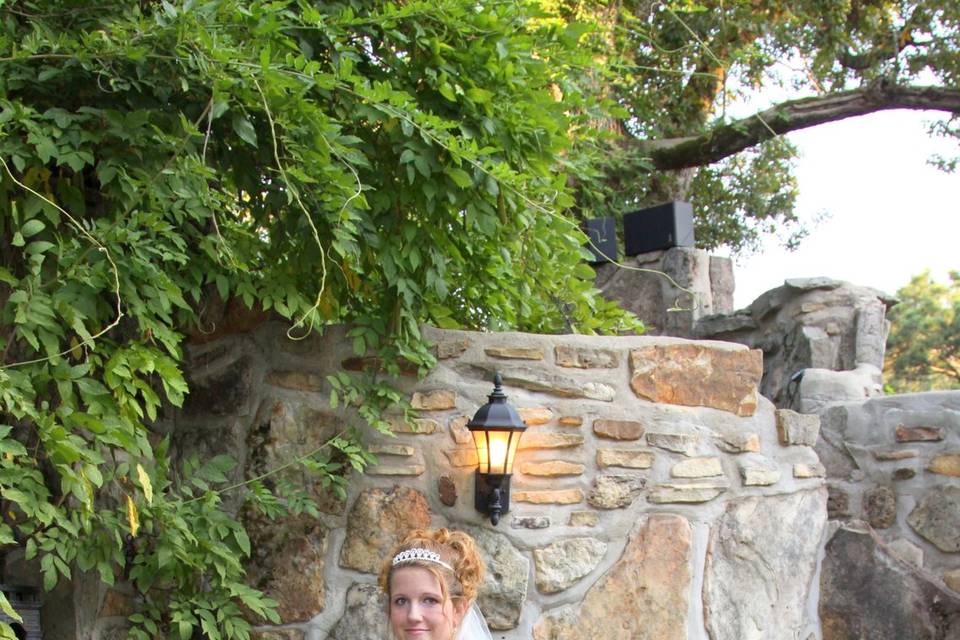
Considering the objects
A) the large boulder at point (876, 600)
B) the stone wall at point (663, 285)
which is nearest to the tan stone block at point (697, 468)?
the large boulder at point (876, 600)

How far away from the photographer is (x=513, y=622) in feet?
8.88

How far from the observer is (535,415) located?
9.21 feet

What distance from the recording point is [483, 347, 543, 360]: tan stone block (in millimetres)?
2840

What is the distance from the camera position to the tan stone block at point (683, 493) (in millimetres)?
2865

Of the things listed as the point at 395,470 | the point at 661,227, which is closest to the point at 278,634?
the point at 395,470

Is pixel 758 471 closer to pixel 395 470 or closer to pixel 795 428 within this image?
pixel 795 428

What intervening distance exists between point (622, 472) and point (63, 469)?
1345 millimetres

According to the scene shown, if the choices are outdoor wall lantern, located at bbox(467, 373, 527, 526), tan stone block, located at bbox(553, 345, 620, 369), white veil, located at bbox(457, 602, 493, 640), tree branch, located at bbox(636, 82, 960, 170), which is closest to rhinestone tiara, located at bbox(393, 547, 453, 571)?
white veil, located at bbox(457, 602, 493, 640)

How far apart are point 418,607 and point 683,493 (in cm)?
87

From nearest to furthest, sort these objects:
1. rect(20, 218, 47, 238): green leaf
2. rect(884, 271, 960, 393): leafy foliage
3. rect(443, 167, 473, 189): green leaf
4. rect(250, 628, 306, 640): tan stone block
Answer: rect(20, 218, 47, 238): green leaf, rect(443, 167, 473, 189): green leaf, rect(250, 628, 306, 640): tan stone block, rect(884, 271, 960, 393): leafy foliage

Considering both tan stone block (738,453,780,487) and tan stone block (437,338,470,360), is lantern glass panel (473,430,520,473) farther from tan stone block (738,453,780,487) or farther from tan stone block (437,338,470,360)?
tan stone block (738,453,780,487)

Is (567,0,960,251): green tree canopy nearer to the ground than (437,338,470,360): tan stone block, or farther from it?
farther from it

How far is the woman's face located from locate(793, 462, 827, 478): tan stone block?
1.29 meters

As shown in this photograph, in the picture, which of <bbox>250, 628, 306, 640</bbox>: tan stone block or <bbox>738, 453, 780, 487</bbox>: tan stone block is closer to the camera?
<bbox>250, 628, 306, 640</bbox>: tan stone block
